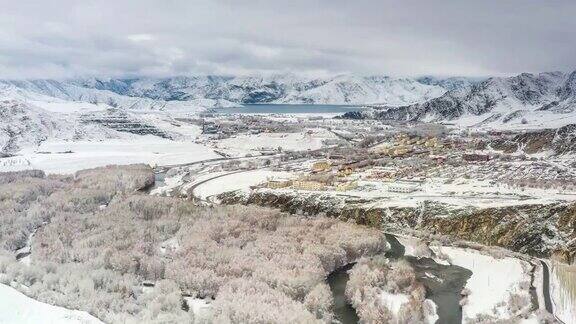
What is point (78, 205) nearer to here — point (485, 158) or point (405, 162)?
point (405, 162)

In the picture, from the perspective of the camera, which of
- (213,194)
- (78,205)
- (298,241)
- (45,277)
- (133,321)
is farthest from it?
(213,194)

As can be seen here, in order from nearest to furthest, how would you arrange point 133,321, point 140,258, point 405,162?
point 133,321 → point 140,258 → point 405,162

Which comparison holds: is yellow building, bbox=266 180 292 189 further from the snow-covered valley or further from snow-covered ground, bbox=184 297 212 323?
snow-covered ground, bbox=184 297 212 323

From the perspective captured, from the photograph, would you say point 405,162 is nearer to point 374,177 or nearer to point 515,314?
point 374,177

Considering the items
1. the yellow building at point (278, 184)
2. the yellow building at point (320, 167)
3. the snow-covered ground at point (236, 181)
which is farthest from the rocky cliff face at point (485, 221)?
the yellow building at point (320, 167)

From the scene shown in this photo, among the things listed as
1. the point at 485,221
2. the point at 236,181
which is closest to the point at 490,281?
the point at 485,221

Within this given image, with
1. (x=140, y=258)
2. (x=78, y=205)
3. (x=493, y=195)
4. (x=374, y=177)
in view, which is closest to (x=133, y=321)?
(x=140, y=258)

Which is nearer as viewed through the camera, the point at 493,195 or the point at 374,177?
the point at 493,195

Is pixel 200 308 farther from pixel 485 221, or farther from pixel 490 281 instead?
pixel 485 221
